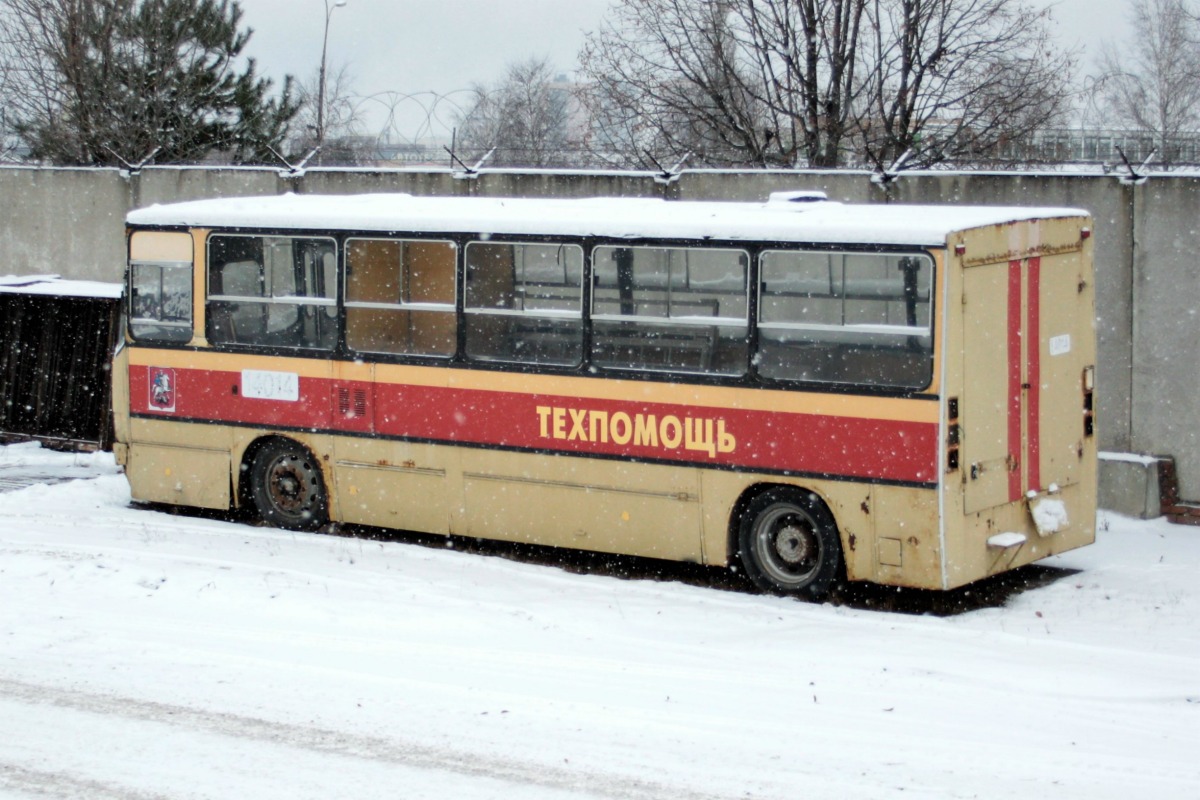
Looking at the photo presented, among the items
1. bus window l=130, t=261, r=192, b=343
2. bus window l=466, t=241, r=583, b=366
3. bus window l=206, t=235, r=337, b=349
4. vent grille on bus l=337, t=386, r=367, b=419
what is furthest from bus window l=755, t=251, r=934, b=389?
bus window l=130, t=261, r=192, b=343

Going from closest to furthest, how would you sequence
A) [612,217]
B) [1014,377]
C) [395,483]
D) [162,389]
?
[1014,377]
[612,217]
[395,483]
[162,389]

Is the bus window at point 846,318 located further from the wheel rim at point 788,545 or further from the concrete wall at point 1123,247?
the concrete wall at point 1123,247

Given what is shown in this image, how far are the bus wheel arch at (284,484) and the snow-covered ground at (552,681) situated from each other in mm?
1119

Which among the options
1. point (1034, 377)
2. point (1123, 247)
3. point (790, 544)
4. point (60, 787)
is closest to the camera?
point (60, 787)

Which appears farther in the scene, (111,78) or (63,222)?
(111,78)

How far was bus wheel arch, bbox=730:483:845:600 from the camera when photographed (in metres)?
11.1

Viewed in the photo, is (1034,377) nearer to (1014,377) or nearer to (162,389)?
(1014,377)

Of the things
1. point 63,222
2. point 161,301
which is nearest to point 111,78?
point 63,222

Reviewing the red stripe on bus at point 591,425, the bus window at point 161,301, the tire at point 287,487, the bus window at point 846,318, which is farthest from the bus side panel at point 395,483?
the bus window at point 846,318

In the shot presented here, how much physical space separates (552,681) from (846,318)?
355cm

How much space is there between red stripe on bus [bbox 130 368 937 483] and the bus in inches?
0.7

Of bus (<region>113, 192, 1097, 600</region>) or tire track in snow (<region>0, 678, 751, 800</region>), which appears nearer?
tire track in snow (<region>0, 678, 751, 800</region>)

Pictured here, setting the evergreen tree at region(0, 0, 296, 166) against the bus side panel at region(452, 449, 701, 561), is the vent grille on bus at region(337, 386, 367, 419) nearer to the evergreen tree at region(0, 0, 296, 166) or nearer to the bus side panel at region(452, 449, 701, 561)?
the bus side panel at region(452, 449, 701, 561)

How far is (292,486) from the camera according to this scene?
13.7m
